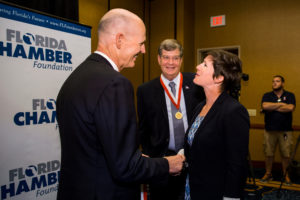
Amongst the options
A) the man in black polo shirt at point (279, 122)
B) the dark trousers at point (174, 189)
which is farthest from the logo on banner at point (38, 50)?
the man in black polo shirt at point (279, 122)

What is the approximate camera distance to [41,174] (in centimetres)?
221

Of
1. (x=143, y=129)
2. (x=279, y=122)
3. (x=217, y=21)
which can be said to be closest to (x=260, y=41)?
(x=217, y=21)

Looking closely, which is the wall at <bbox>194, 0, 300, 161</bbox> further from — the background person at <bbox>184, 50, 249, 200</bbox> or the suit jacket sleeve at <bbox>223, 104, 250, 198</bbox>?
the suit jacket sleeve at <bbox>223, 104, 250, 198</bbox>

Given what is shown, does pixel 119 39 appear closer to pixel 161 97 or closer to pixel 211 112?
pixel 211 112

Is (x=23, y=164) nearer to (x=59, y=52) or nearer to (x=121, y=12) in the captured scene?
(x=59, y=52)

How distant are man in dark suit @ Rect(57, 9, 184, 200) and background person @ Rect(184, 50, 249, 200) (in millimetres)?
451

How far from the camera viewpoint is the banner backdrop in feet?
6.42

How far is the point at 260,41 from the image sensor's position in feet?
18.0

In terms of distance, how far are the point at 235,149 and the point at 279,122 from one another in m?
3.63

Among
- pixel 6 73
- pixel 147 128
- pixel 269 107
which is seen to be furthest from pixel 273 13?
pixel 6 73

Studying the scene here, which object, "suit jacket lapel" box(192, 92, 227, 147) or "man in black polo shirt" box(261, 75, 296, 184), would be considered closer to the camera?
"suit jacket lapel" box(192, 92, 227, 147)

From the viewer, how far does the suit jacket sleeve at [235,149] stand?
1439mm

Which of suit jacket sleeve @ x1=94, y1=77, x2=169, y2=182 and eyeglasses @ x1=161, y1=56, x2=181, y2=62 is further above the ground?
eyeglasses @ x1=161, y1=56, x2=181, y2=62

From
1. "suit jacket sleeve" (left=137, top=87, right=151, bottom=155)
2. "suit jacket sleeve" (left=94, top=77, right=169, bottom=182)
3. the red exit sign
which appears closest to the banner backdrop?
"suit jacket sleeve" (left=137, top=87, right=151, bottom=155)
